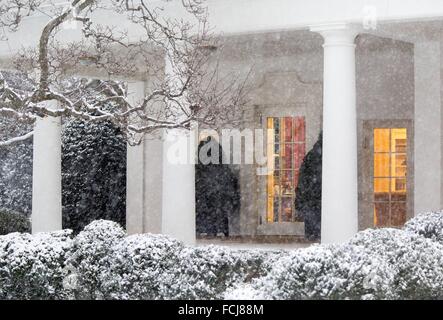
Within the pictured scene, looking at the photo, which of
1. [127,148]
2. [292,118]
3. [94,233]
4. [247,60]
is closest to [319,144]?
[292,118]

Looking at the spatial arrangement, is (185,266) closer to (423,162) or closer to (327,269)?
(327,269)

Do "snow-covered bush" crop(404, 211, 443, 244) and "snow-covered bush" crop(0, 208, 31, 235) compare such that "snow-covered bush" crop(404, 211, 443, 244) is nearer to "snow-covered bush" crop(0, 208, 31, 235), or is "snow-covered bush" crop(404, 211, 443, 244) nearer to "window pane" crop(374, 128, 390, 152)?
"window pane" crop(374, 128, 390, 152)

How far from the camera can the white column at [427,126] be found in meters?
14.6

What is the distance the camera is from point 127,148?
19156 mm

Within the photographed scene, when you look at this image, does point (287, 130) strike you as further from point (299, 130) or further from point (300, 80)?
point (300, 80)

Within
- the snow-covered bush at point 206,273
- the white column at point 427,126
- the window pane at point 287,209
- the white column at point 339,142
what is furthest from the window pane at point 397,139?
the snow-covered bush at point 206,273

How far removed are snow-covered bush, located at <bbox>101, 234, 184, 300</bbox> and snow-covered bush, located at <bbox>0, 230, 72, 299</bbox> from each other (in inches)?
22.0

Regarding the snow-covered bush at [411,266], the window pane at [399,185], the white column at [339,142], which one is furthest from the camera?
the window pane at [399,185]

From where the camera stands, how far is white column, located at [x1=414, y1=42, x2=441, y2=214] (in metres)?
14.6

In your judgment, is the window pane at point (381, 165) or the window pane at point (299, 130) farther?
the window pane at point (299, 130)

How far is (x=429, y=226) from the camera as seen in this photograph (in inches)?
432

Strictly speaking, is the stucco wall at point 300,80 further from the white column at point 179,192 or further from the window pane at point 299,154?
the white column at point 179,192

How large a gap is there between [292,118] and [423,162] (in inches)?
145

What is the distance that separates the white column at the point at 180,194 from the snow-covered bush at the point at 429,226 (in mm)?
3433
